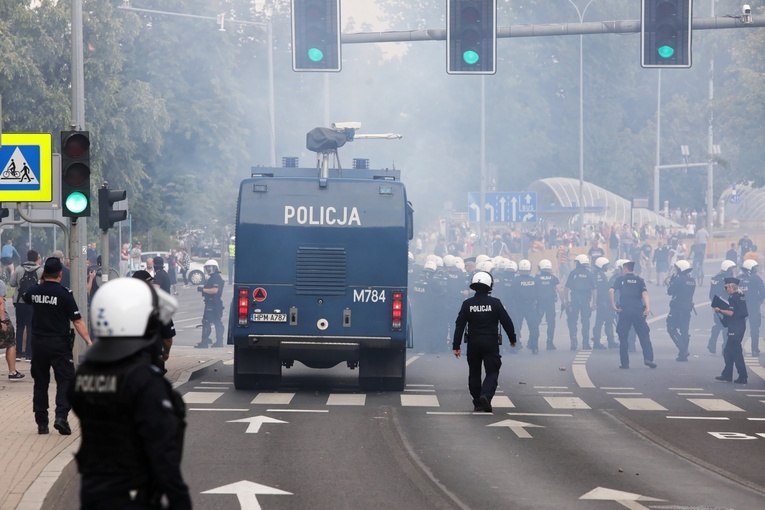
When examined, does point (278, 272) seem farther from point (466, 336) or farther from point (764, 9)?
point (764, 9)

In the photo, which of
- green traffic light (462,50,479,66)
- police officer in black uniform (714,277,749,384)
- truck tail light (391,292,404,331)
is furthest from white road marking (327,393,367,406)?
police officer in black uniform (714,277,749,384)

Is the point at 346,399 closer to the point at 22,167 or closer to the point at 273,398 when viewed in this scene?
the point at 273,398

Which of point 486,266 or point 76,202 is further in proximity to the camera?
point 486,266

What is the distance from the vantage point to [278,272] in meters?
17.9

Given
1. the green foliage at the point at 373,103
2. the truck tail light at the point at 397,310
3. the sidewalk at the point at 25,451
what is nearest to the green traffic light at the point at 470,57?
the truck tail light at the point at 397,310

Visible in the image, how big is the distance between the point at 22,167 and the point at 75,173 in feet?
2.06

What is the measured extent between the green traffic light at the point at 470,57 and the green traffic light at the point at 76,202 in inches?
233

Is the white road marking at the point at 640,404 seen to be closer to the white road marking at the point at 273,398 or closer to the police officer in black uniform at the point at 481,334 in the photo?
the police officer in black uniform at the point at 481,334

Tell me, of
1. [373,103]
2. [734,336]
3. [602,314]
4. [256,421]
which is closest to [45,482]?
[256,421]

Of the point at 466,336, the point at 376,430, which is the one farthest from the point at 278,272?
the point at 376,430

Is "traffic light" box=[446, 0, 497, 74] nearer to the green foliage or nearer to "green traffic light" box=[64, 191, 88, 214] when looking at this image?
"green traffic light" box=[64, 191, 88, 214]

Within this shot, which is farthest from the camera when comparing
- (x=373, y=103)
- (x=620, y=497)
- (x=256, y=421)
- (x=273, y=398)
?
(x=373, y=103)

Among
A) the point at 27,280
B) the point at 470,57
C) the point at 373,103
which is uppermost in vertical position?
the point at 373,103

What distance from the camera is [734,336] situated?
2102 cm
